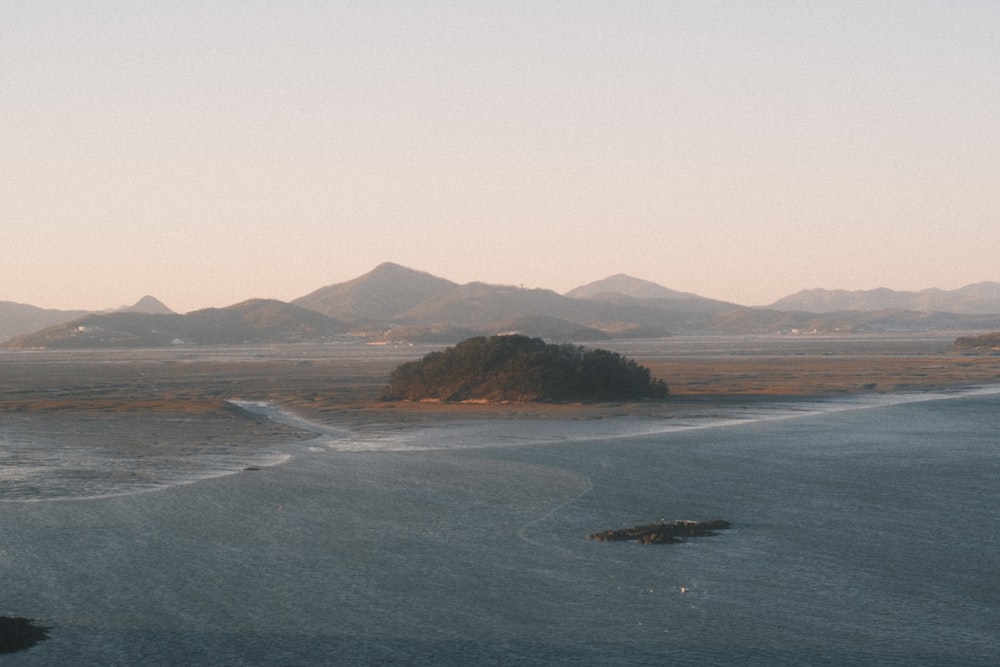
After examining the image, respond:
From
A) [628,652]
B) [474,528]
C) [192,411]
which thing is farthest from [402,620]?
[192,411]

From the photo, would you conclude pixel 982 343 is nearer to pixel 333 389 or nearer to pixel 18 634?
pixel 333 389

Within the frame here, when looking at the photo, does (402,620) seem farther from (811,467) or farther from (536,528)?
(811,467)

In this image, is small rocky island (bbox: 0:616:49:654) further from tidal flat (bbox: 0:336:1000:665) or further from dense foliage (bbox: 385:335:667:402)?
dense foliage (bbox: 385:335:667:402)

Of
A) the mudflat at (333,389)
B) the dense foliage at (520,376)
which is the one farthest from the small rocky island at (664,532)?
the dense foliage at (520,376)

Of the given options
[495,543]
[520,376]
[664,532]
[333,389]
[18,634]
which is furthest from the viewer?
[333,389]

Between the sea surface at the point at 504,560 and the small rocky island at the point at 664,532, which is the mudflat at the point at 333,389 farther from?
the small rocky island at the point at 664,532

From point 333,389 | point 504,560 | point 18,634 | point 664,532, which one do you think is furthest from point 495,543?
point 333,389
